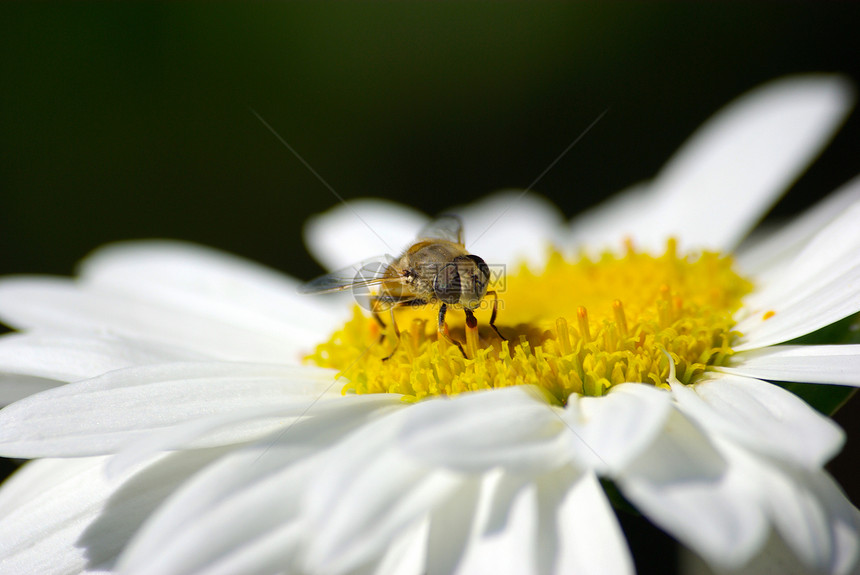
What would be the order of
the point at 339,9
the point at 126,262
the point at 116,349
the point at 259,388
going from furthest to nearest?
the point at 339,9, the point at 126,262, the point at 116,349, the point at 259,388

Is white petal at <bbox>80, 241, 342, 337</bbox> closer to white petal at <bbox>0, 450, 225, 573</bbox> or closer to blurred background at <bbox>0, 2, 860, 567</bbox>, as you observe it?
white petal at <bbox>0, 450, 225, 573</bbox>

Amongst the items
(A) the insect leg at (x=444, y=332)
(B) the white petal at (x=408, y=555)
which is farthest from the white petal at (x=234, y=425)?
(B) the white petal at (x=408, y=555)

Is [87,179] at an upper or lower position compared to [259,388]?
upper

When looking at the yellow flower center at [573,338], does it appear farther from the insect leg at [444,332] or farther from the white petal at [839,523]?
the white petal at [839,523]

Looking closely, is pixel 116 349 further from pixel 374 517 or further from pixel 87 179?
pixel 87 179

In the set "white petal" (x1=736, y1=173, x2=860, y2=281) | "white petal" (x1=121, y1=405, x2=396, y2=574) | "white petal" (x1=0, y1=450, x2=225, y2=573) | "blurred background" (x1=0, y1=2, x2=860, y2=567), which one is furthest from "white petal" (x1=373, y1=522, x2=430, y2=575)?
"blurred background" (x1=0, y1=2, x2=860, y2=567)

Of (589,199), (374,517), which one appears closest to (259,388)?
(374,517)
